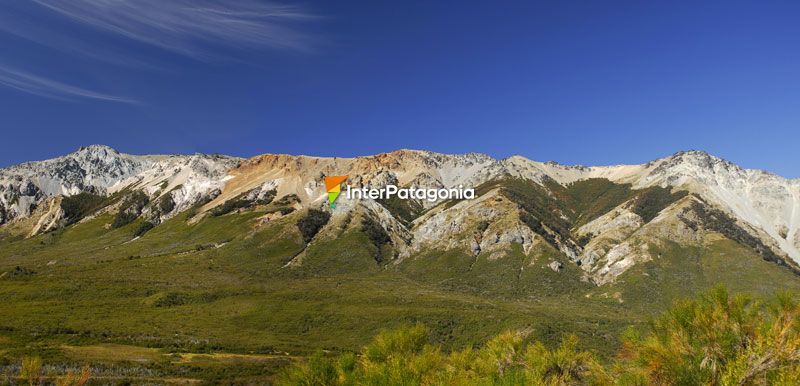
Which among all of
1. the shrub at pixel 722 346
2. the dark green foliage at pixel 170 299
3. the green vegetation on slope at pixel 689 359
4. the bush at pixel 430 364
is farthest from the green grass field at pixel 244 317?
the shrub at pixel 722 346

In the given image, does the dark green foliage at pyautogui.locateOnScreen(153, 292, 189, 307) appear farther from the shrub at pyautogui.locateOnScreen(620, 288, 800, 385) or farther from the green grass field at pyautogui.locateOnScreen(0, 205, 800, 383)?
the shrub at pyautogui.locateOnScreen(620, 288, 800, 385)

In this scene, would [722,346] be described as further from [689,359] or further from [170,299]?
[170,299]

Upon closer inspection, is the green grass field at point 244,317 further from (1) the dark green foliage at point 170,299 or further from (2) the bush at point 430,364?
(2) the bush at point 430,364

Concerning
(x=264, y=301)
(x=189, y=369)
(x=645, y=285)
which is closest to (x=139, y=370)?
(x=189, y=369)

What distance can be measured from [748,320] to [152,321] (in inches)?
5987

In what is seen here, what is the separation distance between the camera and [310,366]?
1257 inches

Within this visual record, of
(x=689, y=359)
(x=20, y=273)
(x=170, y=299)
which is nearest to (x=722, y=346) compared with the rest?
(x=689, y=359)

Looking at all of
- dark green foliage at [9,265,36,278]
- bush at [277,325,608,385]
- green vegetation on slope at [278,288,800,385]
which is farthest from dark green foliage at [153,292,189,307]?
green vegetation on slope at [278,288,800,385]

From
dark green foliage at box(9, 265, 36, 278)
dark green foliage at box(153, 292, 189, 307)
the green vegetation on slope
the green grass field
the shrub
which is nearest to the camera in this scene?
the shrub

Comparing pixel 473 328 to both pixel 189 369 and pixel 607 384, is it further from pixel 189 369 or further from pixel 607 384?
pixel 607 384

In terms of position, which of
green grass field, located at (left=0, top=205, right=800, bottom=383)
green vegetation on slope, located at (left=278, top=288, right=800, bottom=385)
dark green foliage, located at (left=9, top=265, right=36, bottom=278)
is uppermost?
green vegetation on slope, located at (left=278, top=288, right=800, bottom=385)

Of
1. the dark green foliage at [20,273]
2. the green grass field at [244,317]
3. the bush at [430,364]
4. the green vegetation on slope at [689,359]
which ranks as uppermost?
the green vegetation on slope at [689,359]

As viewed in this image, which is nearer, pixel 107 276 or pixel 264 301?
pixel 264 301

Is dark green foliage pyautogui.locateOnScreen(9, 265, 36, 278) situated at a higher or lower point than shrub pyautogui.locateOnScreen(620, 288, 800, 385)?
lower
